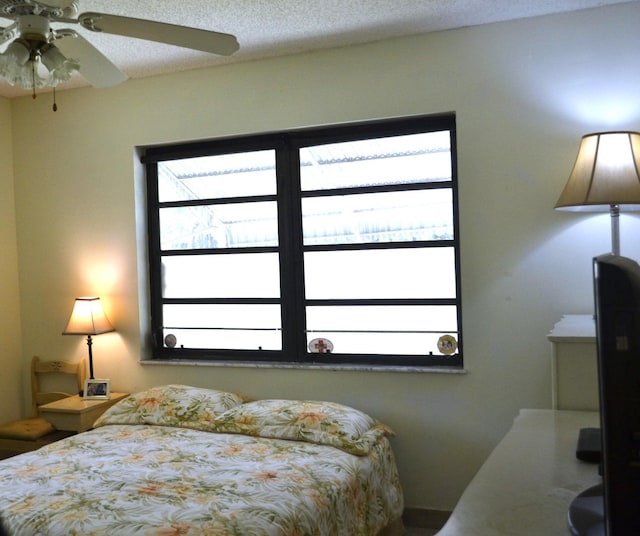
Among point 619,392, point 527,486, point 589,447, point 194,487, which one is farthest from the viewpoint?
point 194,487

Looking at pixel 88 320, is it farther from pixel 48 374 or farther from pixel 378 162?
pixel 378 162

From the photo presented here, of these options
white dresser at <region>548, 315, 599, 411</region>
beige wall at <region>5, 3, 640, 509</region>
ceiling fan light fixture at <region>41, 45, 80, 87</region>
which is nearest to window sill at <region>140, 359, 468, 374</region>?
beige wall at <region>5, 3, 640, 509</region>

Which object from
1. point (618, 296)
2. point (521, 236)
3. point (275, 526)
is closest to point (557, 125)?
point (521, 236)

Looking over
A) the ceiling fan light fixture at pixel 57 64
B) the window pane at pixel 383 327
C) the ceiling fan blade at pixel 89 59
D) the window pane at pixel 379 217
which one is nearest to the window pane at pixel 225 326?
the window pane at pixel 383 327

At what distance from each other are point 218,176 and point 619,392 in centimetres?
342

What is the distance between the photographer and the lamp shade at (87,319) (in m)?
3.90

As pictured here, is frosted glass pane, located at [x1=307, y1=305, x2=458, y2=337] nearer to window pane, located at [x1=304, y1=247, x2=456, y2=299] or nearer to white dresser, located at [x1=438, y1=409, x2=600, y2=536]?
window pane, located at [x1=304, y1=247, x2=456, y2=299]

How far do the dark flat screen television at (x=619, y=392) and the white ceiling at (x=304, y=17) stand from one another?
8.07 feet

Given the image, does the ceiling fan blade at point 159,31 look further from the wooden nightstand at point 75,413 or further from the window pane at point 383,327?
the wooden nightstand at point 75,413

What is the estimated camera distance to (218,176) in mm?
3949

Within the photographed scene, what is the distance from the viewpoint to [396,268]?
11.6 ft

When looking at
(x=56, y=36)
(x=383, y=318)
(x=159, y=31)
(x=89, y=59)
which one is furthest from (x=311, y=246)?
(x=56, y=36)

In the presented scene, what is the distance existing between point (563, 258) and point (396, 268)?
88 cm

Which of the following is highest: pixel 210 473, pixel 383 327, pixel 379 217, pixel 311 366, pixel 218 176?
pixel 218 176
